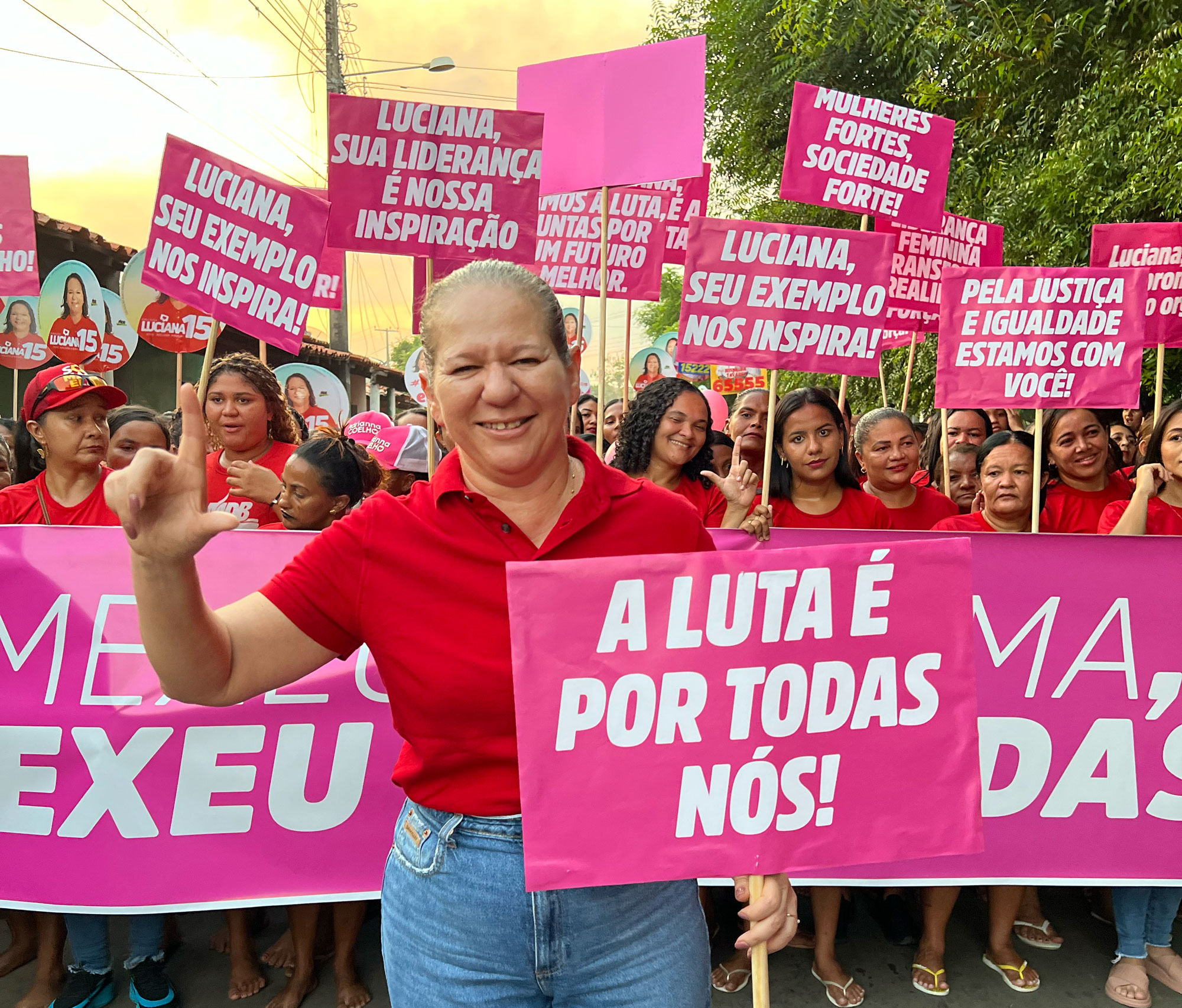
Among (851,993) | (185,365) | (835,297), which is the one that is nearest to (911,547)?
(851,993)

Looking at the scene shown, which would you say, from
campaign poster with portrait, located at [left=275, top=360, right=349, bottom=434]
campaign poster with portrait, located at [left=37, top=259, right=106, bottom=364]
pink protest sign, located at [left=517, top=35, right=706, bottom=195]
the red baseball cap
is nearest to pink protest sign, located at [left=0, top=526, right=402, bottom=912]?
the red baseball cap

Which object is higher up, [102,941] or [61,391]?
[61,391]

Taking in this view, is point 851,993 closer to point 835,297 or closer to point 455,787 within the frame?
point 455,787

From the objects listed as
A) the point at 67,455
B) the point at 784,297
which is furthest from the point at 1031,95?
the point at 67,455

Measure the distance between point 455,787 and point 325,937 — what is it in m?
2.38

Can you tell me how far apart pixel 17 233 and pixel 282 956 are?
166 inches

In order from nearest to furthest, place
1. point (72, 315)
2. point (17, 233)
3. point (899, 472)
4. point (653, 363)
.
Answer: point (899, 472), point (17, 233), point (72, 315), point (653, 363)

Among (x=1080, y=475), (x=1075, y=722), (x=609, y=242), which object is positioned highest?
(x=609, y=242)

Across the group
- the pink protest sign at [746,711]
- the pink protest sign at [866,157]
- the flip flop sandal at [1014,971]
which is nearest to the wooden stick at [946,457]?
the pink protest sign at [866,157]

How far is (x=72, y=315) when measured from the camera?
9.45 metres

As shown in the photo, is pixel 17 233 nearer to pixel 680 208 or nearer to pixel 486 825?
pixel 680 208

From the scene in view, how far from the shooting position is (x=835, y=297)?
398cm

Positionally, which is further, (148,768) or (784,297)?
(784,297)

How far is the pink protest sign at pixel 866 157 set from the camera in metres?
5.39
